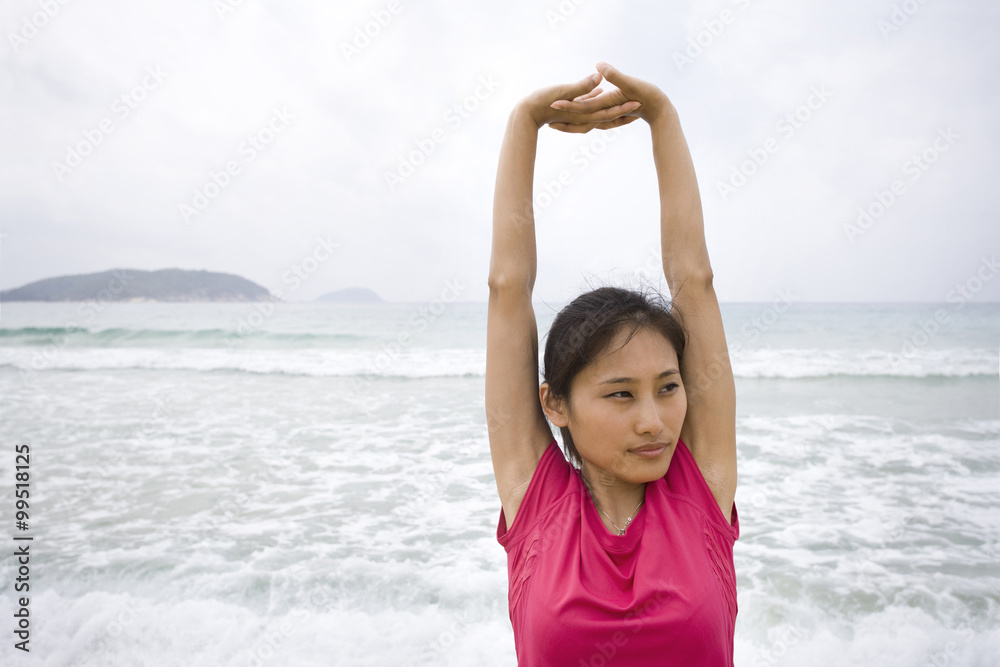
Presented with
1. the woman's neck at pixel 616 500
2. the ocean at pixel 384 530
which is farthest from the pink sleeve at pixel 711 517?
the ocean at pixel 384 530

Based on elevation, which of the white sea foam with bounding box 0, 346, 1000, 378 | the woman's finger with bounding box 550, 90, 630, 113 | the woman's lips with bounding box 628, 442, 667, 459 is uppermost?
the woman's finger with bounding box 550, 90, 630, 113

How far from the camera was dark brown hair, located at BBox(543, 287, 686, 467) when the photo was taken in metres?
1.53

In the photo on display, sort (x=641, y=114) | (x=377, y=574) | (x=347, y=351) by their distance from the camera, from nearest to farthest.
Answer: (x=641, y=114) → (x=377, y=574) → (x=347, y=351)

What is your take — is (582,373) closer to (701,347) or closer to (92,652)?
(701,347)

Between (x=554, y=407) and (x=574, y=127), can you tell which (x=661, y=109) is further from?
(x=554, y=407)

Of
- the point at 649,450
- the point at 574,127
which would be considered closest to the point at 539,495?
the point at 649,450

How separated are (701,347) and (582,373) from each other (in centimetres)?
40

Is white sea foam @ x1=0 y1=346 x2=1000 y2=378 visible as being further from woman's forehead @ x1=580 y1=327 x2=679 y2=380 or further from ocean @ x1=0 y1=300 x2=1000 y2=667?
woman's forehead @ x1=580 y1=327 x2=679 y2=380

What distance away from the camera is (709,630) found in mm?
1306

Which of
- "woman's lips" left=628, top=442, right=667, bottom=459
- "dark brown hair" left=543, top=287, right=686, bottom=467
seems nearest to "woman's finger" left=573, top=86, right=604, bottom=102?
"dark brown hair" left=543, top=287, right=686, bottom=467

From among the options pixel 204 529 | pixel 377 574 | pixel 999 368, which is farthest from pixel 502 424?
pixel 999 368

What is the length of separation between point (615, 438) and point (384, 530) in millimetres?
3738

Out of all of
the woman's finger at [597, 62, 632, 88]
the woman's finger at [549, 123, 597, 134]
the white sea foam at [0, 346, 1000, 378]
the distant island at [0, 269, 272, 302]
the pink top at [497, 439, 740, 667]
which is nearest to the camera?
the pink top at [497, 439, 740, 667]

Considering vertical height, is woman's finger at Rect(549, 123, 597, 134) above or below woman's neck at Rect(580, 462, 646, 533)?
above
